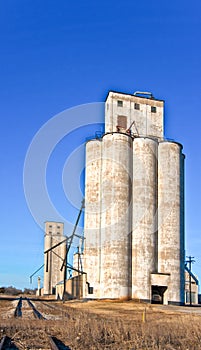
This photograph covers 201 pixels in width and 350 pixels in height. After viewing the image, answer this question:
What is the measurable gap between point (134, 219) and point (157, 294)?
23.3 feet

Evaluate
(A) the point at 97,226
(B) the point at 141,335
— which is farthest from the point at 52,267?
(B) the point at 141,335

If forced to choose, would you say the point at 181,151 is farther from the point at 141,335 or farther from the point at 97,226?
the point at 141,335

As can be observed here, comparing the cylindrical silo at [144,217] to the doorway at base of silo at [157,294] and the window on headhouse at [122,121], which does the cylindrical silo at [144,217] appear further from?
the window on headhouse at [122,121]

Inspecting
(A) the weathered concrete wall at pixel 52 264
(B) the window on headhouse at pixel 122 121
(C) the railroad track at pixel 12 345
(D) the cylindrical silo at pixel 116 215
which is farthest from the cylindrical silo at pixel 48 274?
(C) the railroad track at pixel 12 345

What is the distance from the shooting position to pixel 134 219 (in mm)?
43000

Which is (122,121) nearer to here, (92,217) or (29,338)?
(92,217)

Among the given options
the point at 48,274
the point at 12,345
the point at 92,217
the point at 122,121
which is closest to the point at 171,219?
the point at 92,217

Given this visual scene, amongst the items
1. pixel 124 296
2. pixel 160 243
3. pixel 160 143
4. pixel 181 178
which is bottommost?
pixel 124 296

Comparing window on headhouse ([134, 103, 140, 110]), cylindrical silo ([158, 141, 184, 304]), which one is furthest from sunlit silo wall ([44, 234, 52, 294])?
cylindrical silo ([158, 141, 184, 304])

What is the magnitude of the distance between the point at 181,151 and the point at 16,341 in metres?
37.3

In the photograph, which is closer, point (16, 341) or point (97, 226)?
point (16, 341)

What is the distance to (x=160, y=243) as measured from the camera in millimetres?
43375

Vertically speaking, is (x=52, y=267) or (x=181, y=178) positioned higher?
(x=181, y=178)

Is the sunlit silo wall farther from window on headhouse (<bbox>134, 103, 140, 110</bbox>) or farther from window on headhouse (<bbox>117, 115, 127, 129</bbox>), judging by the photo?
window on headhouse (<bbox>134, 103, 140, 110</bbox>)
